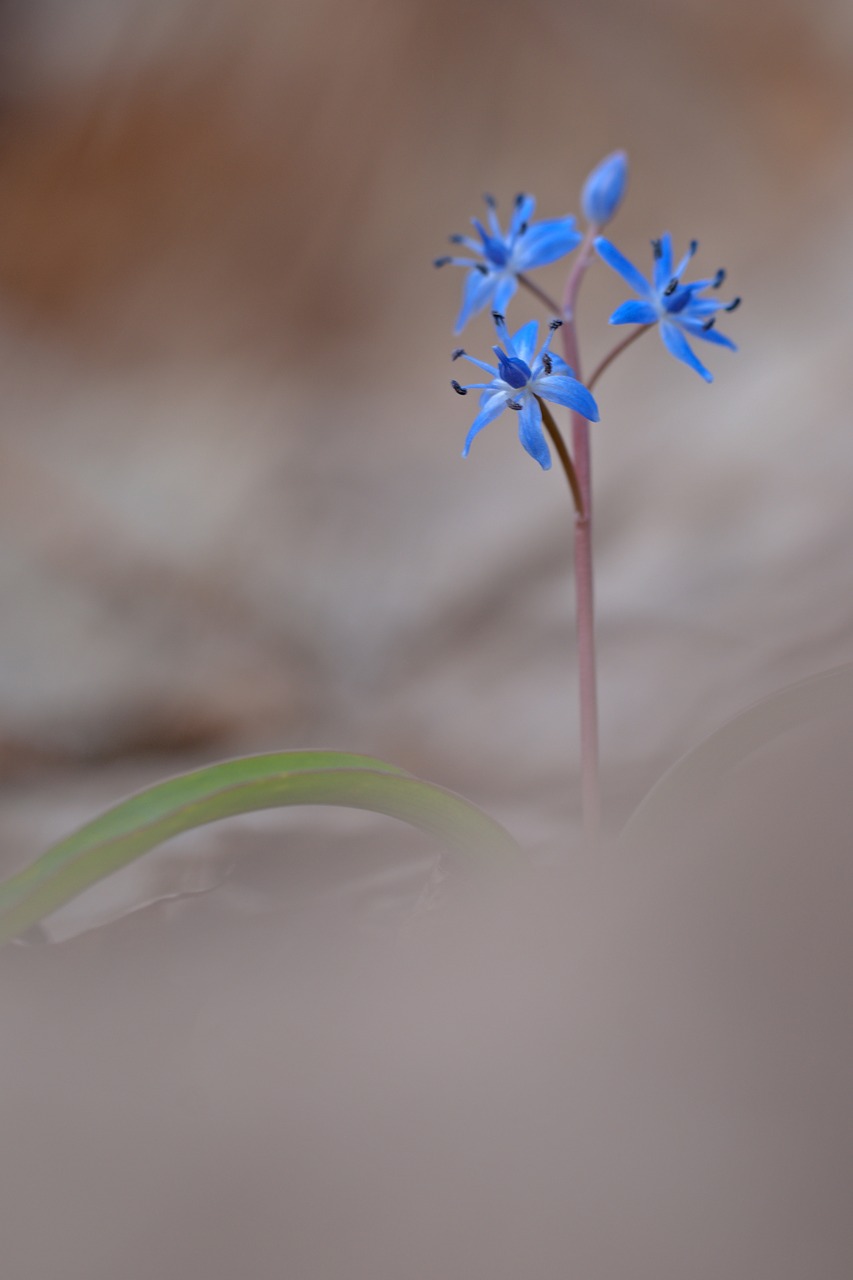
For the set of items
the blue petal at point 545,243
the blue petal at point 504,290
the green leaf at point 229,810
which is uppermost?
the blue petal at point 545,243

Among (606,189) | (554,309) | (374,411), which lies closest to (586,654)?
(554,309)

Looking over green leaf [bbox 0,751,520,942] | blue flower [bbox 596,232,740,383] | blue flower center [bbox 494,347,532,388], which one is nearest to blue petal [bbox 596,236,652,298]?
blue flower [bbox 596,232,740,383]

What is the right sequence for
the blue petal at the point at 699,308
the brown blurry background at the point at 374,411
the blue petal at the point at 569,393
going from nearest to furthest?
the blue petal at the point at 569,393, the blue petal at the point at 699,308, the brown blurry background at the point at 374,411

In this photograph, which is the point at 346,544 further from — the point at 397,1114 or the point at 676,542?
the point at 397,1114

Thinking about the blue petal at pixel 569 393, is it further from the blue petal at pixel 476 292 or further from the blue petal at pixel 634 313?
the blue petal at pixel 476 292

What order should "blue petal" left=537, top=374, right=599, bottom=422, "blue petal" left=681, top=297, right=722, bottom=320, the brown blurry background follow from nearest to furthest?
"blue petal" left=537, top=374, right=599, bottom=422
"blue petal" left=681, top=297, right=722, bottom=320
the brown blurry background

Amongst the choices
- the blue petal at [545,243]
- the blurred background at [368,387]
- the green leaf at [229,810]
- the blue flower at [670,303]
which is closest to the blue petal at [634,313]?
the blue flower at [670,303]

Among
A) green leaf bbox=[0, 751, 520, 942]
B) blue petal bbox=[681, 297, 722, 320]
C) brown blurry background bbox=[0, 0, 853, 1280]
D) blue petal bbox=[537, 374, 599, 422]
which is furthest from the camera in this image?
brown blurry background bbox=[0, 0, 853, 1280]

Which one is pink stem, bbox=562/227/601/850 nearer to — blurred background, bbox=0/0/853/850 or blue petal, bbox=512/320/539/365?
blue petal, bbox=512/320/539/365

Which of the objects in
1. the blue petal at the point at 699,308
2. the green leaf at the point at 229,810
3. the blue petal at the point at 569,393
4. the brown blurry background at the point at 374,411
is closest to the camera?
the green leaf at the point at 229,810
